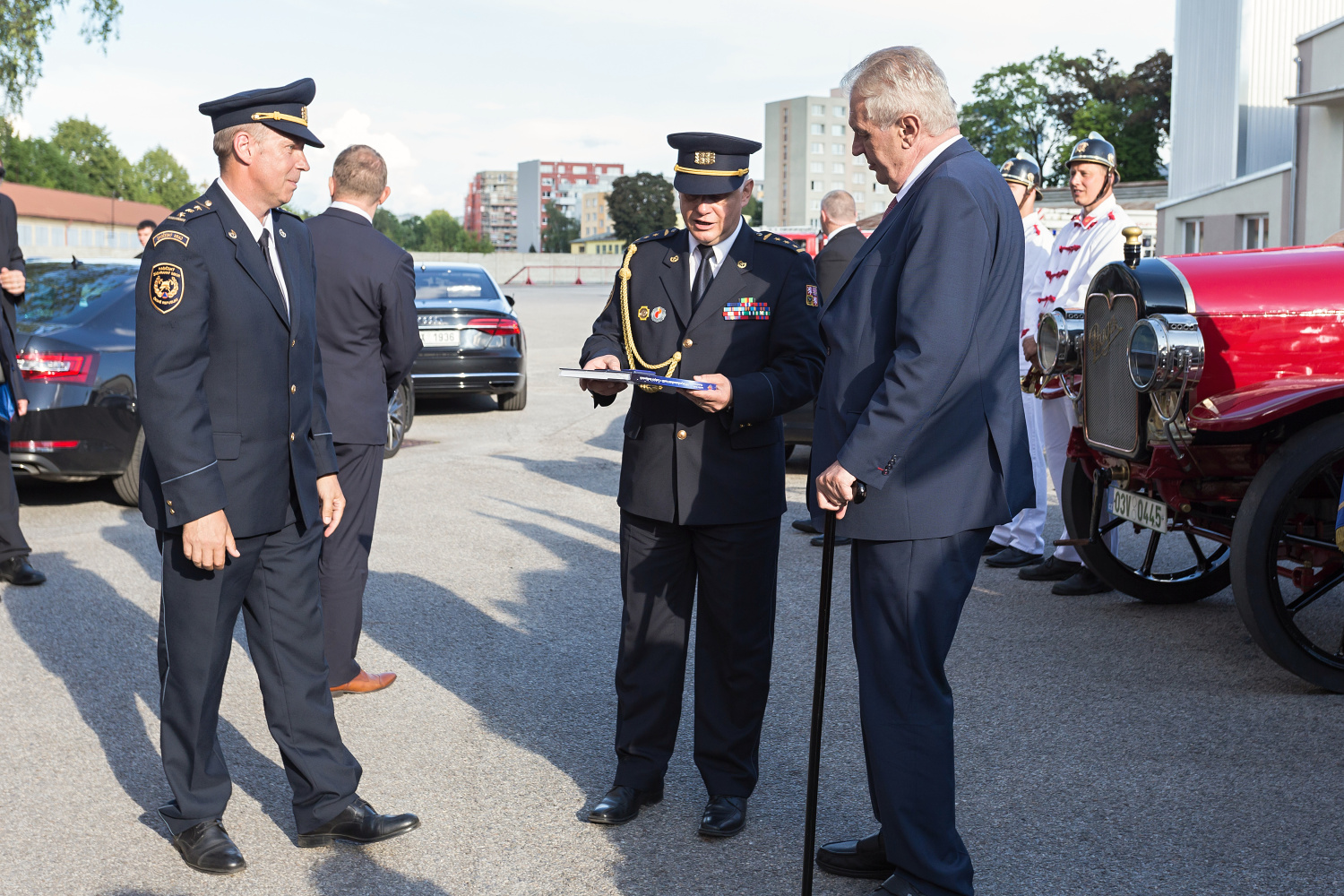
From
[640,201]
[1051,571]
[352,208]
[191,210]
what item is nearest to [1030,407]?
[1051,571]

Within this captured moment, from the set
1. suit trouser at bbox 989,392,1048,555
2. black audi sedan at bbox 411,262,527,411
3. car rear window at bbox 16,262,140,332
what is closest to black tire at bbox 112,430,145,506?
car rear window at bbox 16,262,140,332

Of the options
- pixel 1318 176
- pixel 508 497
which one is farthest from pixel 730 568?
pixel 1318 176

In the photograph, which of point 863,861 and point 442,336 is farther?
point 442,336

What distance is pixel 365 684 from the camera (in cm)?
474

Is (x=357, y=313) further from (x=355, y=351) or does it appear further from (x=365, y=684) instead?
(x=365, y=684)

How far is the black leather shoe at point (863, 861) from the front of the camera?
326 centimetres

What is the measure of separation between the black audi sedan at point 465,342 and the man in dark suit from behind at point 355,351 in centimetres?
766

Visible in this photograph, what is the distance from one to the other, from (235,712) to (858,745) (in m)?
2.32

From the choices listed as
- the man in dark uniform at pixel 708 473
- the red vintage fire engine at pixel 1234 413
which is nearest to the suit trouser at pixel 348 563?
the man in dark uniform at pixel 708 473

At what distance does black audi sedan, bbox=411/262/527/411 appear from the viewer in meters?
12.6

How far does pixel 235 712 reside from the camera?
14.8 ft

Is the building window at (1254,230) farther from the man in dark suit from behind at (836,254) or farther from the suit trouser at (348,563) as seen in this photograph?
the suit trouser at (348,563)

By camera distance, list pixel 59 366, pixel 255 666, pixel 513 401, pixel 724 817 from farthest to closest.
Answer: pixel 513 401 < pixel 59 366 < pixel 724 817 < pixel 255 666

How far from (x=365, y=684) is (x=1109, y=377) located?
3.52 meters
